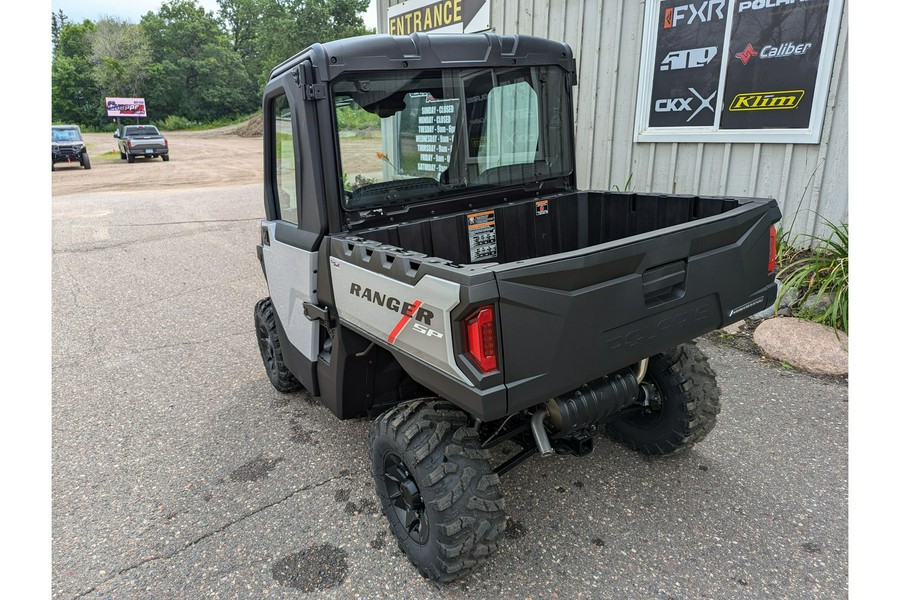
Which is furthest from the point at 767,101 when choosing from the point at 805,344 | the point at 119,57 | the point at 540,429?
the point at 119,57

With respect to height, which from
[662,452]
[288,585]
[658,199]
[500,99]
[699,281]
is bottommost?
[288,585]

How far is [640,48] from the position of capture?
5949mm

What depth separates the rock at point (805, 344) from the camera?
4.15 metres

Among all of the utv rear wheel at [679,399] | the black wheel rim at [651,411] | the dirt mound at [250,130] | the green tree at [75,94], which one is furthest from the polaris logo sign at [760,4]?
the green tree at [75,94]

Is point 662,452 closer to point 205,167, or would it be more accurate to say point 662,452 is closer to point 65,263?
point 65,263

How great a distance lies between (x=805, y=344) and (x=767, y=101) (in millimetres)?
2282

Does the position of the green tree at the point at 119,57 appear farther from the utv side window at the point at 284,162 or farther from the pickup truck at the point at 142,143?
the utv side window at the point at 284,162

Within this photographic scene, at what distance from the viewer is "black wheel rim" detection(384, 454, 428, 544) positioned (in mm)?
2377

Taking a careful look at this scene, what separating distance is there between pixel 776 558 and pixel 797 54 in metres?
4.33

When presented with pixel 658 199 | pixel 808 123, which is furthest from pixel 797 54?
pixel 658 199

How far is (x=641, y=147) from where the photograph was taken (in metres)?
6.21

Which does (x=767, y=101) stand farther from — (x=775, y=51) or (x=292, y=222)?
(x=292, y=222)

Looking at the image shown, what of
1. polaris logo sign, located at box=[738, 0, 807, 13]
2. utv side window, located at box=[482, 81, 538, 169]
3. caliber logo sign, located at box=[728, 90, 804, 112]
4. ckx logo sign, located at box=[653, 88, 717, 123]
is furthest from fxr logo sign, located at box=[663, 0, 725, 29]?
utv side window, located at box=[482, 81, 538, 169]

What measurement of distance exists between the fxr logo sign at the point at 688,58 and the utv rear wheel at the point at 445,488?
4.83 metres
